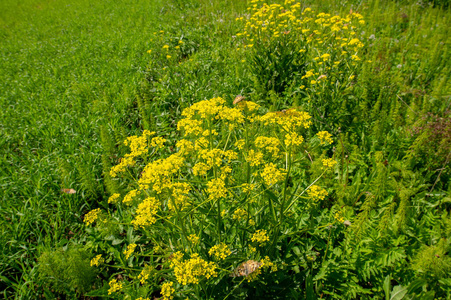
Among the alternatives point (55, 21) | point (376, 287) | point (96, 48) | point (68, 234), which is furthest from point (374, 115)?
point (55, 21)

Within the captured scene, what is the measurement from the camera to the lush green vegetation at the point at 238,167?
1639 millimetres

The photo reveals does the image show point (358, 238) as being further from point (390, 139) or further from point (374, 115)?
point (374, 115)

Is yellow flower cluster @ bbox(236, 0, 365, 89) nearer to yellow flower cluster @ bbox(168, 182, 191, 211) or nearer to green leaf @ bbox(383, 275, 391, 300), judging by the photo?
green leaf @ bbox(383, 275, 391, 300)

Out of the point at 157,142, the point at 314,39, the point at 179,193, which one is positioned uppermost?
the point at 314,39

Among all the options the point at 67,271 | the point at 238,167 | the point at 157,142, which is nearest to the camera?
the point at 157,142

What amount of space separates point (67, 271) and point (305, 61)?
150 inches

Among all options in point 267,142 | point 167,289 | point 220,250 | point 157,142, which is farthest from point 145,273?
point 267,142

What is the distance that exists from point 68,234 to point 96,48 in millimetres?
5456

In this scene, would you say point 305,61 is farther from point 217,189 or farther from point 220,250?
point 220,250

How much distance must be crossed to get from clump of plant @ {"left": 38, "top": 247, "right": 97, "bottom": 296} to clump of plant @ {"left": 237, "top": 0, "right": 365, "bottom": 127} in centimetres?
271

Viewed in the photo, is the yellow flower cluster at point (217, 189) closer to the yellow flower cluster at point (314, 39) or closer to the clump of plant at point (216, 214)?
the clump of plant at point (216, 214)

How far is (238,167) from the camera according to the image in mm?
2271

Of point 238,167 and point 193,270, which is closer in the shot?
point 193,270

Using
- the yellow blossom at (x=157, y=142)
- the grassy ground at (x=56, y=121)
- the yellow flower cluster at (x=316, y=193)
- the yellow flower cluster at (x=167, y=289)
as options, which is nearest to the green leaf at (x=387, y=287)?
the yellow flower cluster at (x=316, y=193)
